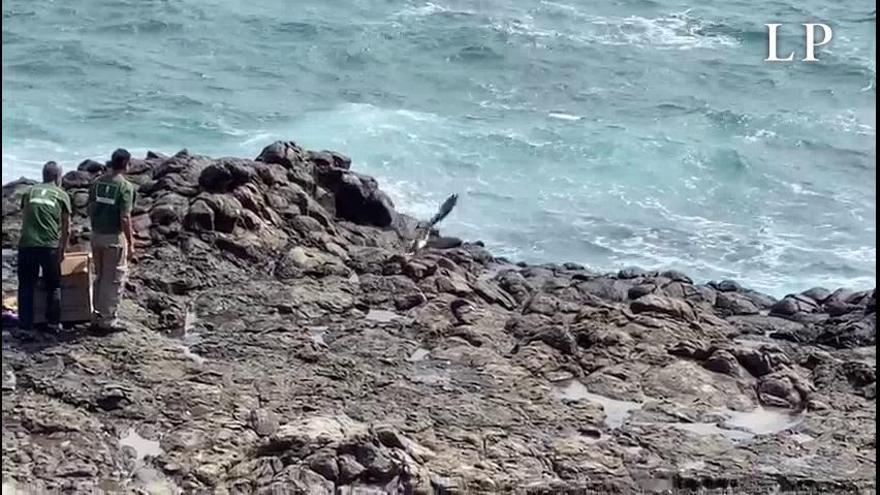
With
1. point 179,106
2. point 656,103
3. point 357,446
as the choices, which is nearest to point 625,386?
point 357,446

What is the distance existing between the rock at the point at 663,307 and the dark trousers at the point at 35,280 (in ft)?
19.1

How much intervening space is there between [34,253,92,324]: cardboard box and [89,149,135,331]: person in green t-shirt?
0.10m

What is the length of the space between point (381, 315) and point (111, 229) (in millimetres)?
3216

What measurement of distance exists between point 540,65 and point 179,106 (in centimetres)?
983

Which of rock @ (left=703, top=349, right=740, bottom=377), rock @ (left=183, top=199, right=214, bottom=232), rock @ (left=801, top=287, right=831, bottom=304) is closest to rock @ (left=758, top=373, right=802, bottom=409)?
rock @ (left=703, top=349, right=740, bottom=377)

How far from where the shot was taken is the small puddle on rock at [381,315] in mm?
12562

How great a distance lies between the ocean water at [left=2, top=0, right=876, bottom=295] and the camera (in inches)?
856

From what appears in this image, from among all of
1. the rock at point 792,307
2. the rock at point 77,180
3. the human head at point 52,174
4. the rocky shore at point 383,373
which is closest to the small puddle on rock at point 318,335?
the rocky shore at point 383,373

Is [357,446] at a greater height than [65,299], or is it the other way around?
[65,299]

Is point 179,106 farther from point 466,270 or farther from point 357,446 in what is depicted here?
point 357,446

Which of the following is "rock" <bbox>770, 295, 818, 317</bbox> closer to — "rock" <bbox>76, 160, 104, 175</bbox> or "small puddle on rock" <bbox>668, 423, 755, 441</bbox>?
"small puddle on rock" <bbox>668, 423, 755, 441</bbox>

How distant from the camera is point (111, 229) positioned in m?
10.4

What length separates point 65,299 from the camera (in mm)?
10562

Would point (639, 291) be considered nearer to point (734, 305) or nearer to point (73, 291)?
point (734, 305)
